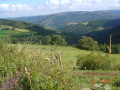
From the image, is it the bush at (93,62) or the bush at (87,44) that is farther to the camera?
the bush at (87,44)

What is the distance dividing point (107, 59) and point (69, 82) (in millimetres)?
15149

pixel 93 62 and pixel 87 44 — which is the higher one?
pixel 93 62

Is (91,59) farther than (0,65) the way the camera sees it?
Yes

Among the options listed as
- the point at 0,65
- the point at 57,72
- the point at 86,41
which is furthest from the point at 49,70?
the point at 86,41

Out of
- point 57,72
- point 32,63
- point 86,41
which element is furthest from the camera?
Result: point 86,41

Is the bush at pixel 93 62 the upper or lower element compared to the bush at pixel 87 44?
upper

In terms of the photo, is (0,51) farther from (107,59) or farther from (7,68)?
(107,59)

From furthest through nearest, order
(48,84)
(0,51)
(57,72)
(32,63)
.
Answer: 1. (0,51)
2. (32,63)
3. (57,72)
4. (48,84)

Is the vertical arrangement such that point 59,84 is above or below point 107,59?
above

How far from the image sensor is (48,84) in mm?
2773

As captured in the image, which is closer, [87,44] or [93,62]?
[93,62]

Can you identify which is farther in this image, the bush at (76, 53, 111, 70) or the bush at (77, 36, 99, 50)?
the bush at (77, 36, 99, 50)

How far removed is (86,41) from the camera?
58625 millimetres

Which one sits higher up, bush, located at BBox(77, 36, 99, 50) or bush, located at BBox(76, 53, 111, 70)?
bush, located at BBox(76, 53, 111, 70)
